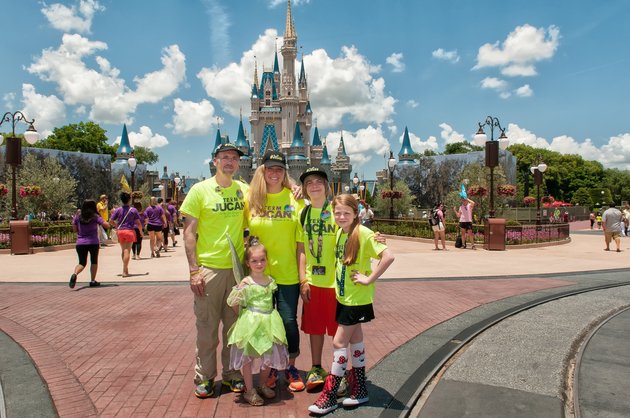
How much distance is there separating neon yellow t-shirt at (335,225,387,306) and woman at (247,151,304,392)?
1.44 ft

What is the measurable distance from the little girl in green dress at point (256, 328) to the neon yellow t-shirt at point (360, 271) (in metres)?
0.55

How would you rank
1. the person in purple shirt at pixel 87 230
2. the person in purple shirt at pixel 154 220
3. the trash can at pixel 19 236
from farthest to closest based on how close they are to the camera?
the trash can at pixel 19 236 → the person in purple shirt at pixel 154 220 → the person in purple shirt at pixel 87 230

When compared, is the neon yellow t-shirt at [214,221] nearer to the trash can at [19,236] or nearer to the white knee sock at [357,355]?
the white knee sock at [357,355]

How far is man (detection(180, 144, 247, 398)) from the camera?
3.49m

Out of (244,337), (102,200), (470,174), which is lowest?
(244,337)

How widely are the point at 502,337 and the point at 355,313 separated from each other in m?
2.62

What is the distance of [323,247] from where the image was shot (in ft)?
11.4

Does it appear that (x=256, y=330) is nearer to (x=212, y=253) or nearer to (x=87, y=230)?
(x=212, y=253)

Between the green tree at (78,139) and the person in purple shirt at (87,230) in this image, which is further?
the green tree at (78,139)

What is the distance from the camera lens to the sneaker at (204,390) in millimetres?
3404

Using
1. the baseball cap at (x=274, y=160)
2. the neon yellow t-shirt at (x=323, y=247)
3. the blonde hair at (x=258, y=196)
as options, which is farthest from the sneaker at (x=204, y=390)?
the baseball cap at (x=274, y=160)

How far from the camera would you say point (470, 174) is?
94.3 ft

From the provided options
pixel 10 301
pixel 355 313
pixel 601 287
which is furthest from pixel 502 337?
pixel 10 301

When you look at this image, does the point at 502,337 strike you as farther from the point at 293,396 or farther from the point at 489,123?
the point at 489,123
